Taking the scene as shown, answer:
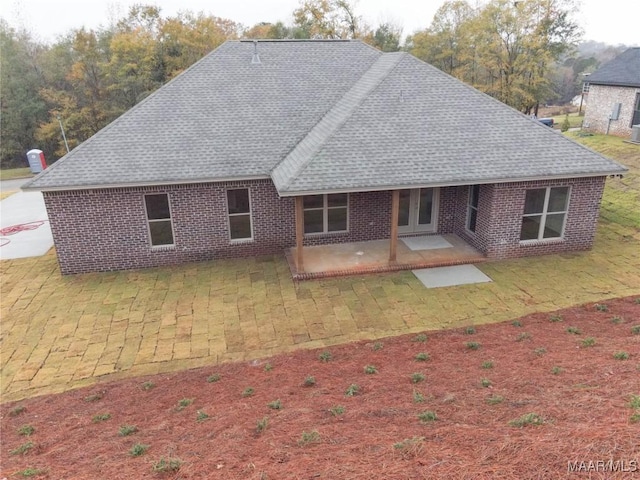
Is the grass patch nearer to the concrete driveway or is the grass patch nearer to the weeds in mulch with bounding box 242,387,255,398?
the weeds in mulch with bounding box 242,387,255,398

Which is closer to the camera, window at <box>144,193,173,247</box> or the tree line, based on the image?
window at <box>144,193,173,247</box>

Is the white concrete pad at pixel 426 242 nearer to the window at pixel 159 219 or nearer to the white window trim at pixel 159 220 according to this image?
the white window trim at pixel 159 220

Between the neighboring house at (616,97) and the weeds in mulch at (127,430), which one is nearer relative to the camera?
the weeds in mulch at (127,430)

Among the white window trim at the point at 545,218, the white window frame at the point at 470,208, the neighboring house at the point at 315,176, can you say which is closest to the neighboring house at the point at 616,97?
the neighboring house at the point at 315,176

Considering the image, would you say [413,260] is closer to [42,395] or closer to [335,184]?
[335,184]

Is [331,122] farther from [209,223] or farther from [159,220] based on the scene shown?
[159,220]

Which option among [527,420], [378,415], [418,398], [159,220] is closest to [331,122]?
[159,220]

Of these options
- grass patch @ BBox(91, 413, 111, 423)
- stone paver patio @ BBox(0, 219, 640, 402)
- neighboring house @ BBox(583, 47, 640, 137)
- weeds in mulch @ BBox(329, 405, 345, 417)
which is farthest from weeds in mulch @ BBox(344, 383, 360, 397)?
neighboring house @ BBox(583, 47, 640, 137)
